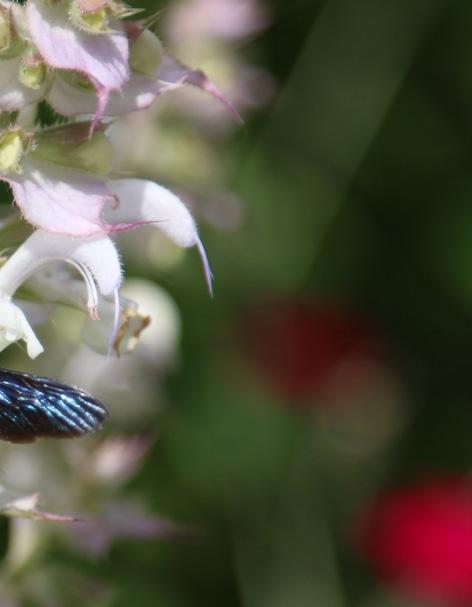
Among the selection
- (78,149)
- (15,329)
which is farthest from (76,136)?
(15,329)

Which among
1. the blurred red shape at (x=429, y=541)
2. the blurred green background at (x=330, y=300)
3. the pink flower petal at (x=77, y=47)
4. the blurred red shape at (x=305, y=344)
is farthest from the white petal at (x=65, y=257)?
the blurred red shape at (x=305, y=344)

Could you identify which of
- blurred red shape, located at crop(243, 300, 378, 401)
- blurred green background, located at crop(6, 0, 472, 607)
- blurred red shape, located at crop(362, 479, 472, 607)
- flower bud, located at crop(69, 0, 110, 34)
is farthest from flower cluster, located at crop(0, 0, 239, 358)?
blurred red shape, located at crop(243, 300, 378, 401)

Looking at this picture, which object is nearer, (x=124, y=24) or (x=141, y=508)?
(x=124, y=24)

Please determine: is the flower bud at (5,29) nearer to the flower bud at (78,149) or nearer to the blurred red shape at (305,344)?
the flower bud at (78,149)

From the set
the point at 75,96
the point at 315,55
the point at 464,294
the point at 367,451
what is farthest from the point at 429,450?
the point at 75,96

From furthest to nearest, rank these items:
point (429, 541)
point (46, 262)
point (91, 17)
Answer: point (429, 541), point (46, 262), point (91, 17)

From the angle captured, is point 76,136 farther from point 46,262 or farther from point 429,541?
point 429,541

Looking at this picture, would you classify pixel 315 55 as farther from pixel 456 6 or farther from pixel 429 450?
pixel 429 450
